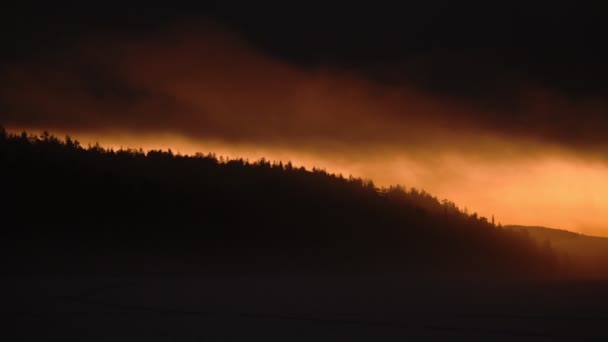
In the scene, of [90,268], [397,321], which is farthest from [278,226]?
[397,321]

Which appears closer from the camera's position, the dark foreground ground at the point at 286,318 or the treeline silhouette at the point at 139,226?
the dark foreground ground at the point at 286,318

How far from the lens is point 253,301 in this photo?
4719cm

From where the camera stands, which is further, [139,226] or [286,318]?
[139,226]

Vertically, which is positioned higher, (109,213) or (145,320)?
(109,213)

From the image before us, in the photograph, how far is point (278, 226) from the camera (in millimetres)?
191500

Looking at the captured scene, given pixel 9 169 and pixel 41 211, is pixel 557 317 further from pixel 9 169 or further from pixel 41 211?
pixel 9 169

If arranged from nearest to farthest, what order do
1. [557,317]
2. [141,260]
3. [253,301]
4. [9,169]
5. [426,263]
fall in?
[557,317]
[253,301]
[141,260]
[9,169]
[426,263]

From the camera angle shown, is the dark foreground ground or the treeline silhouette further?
the treeline silhouette

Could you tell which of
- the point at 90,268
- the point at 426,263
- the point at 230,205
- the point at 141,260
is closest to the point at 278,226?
the point at 230,205

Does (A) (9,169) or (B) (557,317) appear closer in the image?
(B) (557,317)

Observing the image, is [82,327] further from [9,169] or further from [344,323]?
[9,169]

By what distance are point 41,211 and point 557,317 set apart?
417 feet

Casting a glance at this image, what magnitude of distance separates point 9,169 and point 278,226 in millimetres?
60665

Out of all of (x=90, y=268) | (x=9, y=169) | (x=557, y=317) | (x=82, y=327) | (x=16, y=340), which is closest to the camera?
(x=16, y=340)
